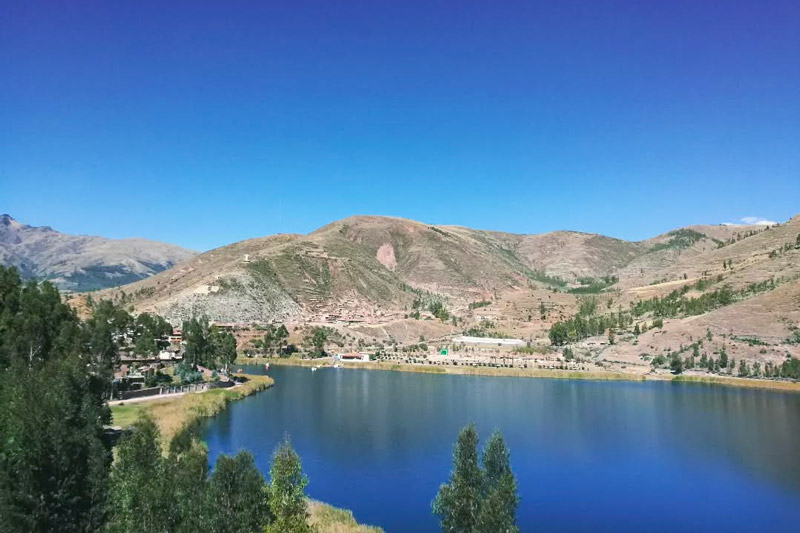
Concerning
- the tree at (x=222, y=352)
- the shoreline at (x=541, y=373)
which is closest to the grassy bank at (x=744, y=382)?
the shoreline at (x=541, y=373)

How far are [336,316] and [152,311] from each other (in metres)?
52.8

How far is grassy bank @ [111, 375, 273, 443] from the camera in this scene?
46.6 metres

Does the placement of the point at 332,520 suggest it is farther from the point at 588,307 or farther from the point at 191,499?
the point at 588,307

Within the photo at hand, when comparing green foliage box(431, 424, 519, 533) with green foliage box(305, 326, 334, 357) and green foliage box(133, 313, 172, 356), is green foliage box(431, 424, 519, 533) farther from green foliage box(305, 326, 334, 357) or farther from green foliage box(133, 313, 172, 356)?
green foliage box(305, 326, 334, 357)

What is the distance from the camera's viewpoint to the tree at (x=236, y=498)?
20.4 m

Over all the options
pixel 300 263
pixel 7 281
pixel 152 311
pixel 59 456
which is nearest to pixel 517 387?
pixel 7 281

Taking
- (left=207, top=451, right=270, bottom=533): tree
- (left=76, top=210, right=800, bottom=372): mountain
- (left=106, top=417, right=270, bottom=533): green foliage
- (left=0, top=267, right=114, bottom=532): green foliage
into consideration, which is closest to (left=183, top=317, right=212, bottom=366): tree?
(left=0, top=267, right=114, bottom=532): green foliage

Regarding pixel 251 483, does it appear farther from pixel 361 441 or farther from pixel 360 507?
pixel 361 441

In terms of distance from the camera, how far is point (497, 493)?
80.1 feet

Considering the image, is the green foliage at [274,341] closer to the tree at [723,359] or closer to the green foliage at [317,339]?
the green foliage at [317,339]

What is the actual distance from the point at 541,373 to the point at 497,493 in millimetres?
89586

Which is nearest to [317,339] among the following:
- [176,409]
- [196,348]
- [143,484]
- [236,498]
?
[196,348]

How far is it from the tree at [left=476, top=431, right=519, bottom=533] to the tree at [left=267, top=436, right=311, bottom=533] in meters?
7.77

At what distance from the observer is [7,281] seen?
5484 centimetres
